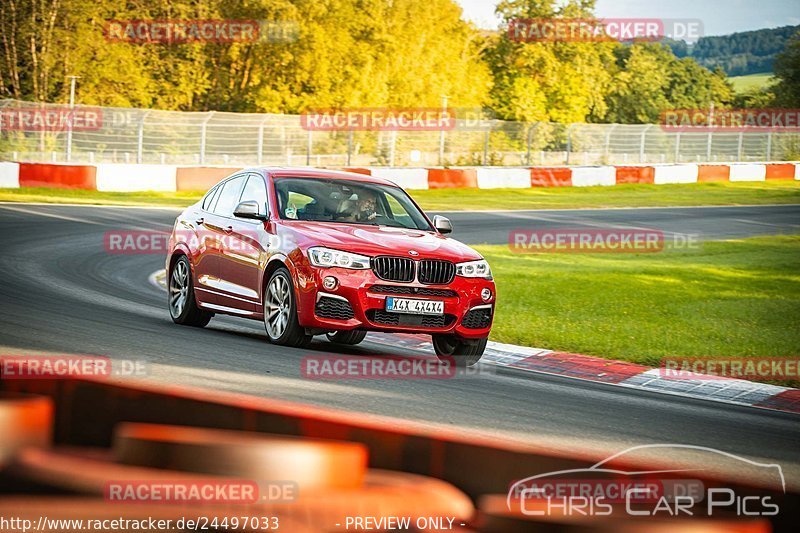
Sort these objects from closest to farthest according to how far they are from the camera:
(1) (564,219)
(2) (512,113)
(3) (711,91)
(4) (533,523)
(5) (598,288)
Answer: (4) (533,523)
(5) (598,288)
(1) (564,219)
(2) (512,113)
(3) (711,91)

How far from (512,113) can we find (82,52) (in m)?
34.8

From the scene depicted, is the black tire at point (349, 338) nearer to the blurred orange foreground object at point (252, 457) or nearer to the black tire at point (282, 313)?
the black tire at point (282, 313)

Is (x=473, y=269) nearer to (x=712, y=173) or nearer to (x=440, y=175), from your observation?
(x=440, y=175)

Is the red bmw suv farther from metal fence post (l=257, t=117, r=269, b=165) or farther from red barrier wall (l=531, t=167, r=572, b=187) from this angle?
red barrier wall (l=531, t=167, r=572, b=187)

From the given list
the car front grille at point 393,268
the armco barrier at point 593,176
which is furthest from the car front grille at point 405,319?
the armco barrier at point 593,176

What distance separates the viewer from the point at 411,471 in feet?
13.3

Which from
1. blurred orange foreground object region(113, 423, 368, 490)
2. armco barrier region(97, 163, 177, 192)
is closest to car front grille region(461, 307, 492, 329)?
blurred orange foreground object region(113, 423, 368, 490)

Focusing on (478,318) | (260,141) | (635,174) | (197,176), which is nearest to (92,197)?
(197,176)

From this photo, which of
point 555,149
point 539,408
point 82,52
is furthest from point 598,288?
point 82,52

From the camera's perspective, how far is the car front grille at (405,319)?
34.2ft

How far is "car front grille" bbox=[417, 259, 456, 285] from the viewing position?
416 inches

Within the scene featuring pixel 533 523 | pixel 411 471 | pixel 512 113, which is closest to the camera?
pixel 533 523

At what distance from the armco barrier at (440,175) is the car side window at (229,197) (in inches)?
746

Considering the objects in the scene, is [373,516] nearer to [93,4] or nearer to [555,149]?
[555,149]
